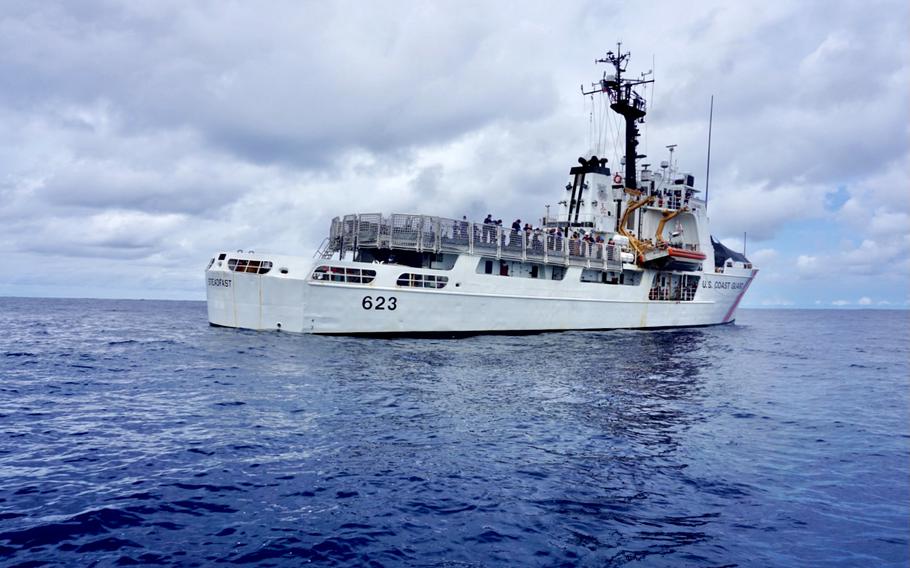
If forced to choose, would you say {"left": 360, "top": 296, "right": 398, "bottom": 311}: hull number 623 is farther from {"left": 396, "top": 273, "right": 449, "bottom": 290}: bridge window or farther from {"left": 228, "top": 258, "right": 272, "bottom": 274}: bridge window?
{"left": 228, "top": 258, "right": 272, "bottom": 274}: bridge window

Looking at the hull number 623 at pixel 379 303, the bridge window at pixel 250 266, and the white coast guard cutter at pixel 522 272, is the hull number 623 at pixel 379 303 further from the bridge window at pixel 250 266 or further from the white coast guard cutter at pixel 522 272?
the bridge window at pixel 250 266

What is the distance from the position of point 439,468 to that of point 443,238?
2230cm

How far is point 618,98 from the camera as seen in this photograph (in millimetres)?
47094

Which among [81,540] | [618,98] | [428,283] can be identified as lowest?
[81,540]

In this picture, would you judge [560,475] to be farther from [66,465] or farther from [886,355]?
[886,355]

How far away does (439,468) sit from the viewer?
9.00m

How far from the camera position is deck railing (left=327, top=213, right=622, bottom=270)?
30.3 metres

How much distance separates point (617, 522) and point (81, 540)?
684 cm

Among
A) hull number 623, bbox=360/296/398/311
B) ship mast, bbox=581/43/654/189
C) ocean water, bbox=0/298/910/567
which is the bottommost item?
ocean water, bbox=0/298/910/567

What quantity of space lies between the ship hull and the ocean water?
28.3 feet

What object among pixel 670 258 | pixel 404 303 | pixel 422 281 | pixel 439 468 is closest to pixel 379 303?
pixel 404 303

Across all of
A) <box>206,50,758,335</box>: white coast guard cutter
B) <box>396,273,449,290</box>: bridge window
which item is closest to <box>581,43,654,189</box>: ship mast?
<box>206,50,758,335</box>: white coast guard cutter

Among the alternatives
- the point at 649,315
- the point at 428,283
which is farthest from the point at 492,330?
the point at 649,315

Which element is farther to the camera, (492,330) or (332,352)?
(492,330)
